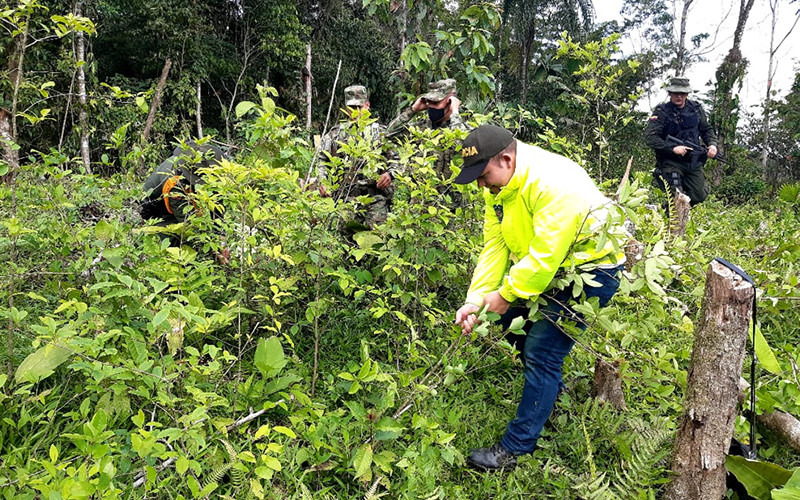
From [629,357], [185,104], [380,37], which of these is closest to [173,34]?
[185,104]

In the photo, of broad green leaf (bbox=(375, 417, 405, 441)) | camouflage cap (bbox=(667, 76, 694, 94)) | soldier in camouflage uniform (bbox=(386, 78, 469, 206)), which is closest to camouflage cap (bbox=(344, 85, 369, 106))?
soldier in camouflage uniform (bbox=(386, 78, 469, 206))

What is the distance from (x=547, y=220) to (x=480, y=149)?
1.39ft

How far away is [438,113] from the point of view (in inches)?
156

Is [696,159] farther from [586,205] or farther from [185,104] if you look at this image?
[185,104]

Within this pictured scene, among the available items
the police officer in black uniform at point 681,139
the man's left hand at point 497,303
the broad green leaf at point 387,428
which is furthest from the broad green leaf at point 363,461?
the police officer in black uniform at point 681,139

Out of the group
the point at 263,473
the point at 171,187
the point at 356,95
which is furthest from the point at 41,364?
the point at 356,95

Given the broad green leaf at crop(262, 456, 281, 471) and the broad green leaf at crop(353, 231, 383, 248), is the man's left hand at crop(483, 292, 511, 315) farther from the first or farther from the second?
the broad green leaf at crop(262, 456, 281, 471)

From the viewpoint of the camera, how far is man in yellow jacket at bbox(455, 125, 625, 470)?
1944 mm

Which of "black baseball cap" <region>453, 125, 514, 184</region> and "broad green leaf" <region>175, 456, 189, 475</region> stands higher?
"black baseball cap" <region>453, 125, 514, 184</region>

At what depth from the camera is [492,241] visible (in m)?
2.51

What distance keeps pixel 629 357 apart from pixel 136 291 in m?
2.36

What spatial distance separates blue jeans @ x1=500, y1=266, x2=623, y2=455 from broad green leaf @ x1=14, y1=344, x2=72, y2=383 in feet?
6.37

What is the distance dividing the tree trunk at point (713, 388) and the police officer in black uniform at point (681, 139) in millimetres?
4945

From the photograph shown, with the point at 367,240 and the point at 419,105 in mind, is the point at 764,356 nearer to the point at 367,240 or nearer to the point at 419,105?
the point at 367,240
